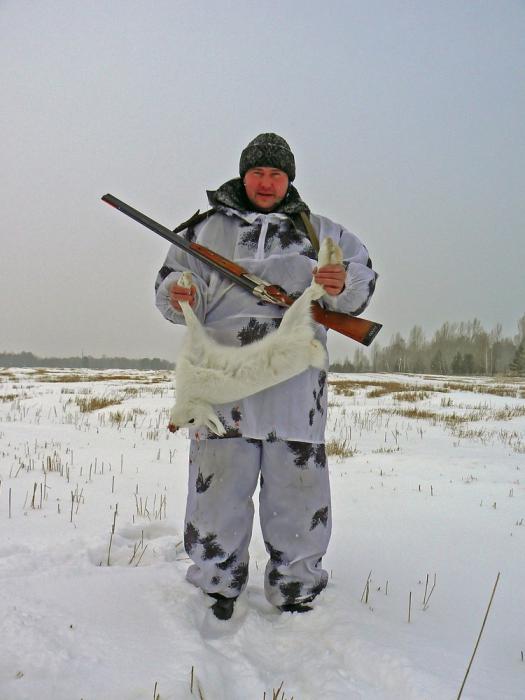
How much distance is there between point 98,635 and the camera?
Answer: 193 cm

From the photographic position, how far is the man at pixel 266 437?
240 cm

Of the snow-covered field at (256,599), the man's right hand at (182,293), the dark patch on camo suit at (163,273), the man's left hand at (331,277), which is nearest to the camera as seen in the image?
the snow-covered field at (256,599)

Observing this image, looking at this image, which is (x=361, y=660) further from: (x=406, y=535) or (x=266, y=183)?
(x=266, y=183)

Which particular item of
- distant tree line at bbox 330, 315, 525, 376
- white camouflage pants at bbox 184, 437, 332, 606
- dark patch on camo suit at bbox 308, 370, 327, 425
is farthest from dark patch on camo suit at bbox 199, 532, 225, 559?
distant tree line at bbox 330, 315, 525, 376

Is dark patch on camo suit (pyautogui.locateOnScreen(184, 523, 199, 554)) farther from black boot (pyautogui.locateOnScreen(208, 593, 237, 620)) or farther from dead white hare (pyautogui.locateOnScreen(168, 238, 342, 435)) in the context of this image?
dead white hare (pyautogui.locateOnScreen(168, 238, 342, 435))

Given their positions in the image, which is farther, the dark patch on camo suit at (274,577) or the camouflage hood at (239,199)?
the camouflage hood at (239,199)

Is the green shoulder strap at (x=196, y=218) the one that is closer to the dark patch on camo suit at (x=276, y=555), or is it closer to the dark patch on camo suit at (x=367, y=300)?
the dark patch on camo suit at (x=367, y=300)

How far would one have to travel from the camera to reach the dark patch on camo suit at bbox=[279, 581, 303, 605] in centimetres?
240

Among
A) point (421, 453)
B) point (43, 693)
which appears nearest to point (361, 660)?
point (43, 693)

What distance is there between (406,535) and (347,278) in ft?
7.28

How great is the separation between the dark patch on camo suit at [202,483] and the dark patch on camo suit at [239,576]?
46 cm

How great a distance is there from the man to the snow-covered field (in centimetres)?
20

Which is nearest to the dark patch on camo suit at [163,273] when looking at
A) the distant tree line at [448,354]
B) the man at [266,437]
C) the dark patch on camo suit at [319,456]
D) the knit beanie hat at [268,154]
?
the man at [266,437]

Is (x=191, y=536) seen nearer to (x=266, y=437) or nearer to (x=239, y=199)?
(x=266, y=437)
